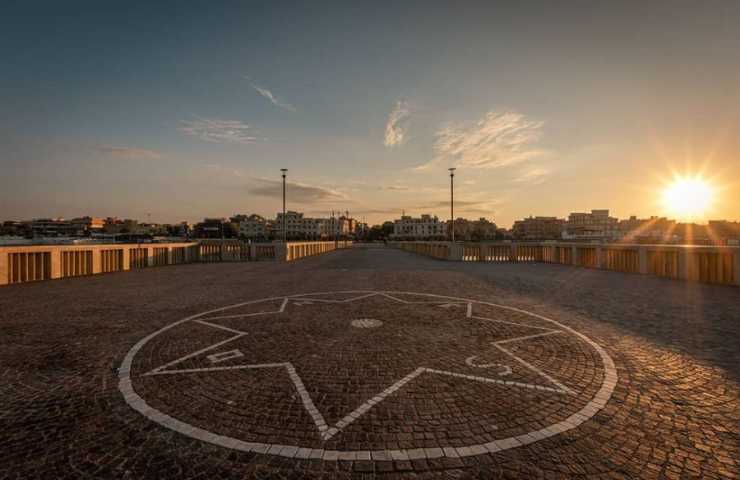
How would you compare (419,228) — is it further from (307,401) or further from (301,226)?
(307,401)

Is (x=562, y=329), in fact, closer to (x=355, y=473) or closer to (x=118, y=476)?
(x=355, y=473)

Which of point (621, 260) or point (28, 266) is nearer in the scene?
point (28, 266)

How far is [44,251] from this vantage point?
49.3ft

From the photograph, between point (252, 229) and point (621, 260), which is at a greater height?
point (252, 229)

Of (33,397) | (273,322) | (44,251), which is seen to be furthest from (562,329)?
(44,251)

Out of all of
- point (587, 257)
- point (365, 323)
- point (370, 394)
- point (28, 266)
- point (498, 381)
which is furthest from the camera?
A: point (587, 257)

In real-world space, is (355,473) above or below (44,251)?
below

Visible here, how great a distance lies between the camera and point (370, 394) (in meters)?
3.87

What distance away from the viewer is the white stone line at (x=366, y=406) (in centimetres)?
316

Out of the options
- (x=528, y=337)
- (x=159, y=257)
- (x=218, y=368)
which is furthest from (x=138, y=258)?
(x=528, y=337)

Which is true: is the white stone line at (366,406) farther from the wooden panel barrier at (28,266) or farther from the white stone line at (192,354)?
the wooden panel barrier at (28,266)

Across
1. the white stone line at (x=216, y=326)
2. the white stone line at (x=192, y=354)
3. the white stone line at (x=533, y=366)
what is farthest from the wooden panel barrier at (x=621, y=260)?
the white stone line at (x=192, y=354)

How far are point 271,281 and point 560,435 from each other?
12885 millimetres

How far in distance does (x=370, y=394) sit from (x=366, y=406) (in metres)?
0.26
